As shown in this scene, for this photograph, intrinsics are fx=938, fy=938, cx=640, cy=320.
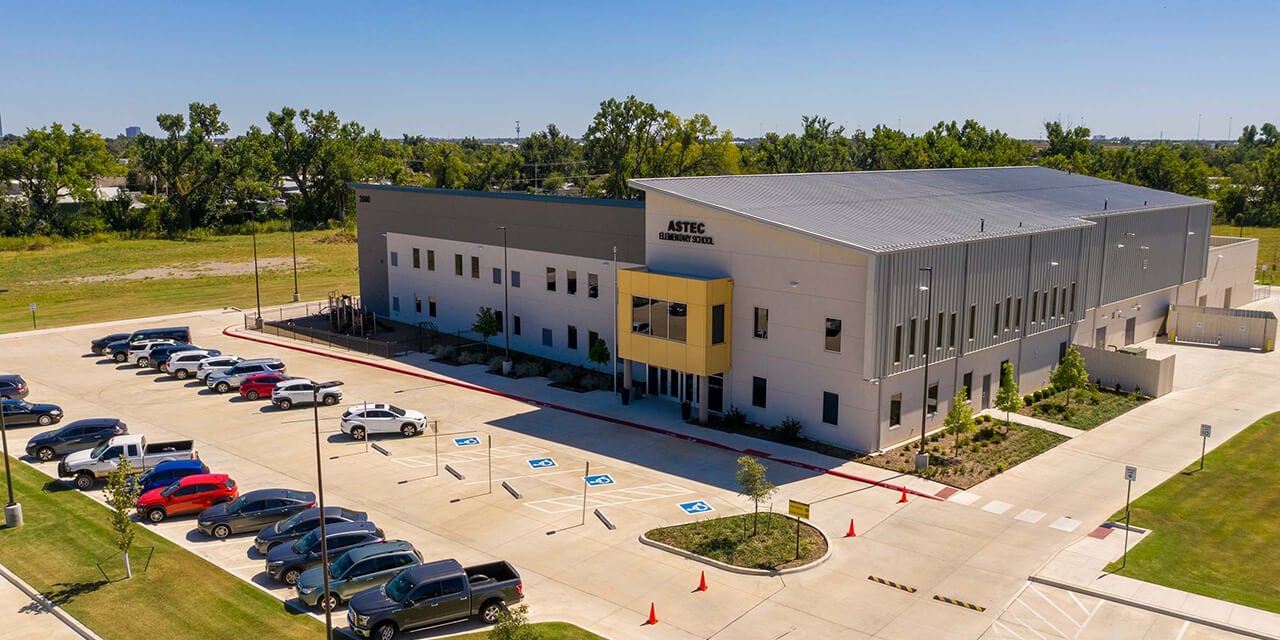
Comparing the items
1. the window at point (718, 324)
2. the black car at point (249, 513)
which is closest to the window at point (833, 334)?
the window at point (718, 324)

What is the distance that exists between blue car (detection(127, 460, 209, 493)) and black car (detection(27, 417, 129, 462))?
21.5ft

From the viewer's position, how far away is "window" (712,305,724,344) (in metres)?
42.6

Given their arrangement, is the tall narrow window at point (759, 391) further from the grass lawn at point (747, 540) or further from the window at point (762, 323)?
the grass lawn at point (747, 540)

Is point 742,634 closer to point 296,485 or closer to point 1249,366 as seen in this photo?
point 296,485

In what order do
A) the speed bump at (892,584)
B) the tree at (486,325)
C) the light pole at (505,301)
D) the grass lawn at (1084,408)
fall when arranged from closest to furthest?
the speed bump at (892,584), the grass lawn at (1084,408), the light pole at (505,301), the tree at (486,325)

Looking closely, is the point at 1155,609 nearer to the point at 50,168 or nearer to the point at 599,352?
the point at 599,352

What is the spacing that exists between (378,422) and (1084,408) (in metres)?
Result: 34.0

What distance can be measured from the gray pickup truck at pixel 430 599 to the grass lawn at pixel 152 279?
57.7m

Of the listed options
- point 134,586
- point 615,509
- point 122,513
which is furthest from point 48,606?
point 615,509

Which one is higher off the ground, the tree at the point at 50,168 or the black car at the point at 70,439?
the tree at the point at 50,168

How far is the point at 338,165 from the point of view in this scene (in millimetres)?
146125

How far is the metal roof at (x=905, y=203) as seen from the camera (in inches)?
1642

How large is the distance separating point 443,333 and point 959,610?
45348 millimetres

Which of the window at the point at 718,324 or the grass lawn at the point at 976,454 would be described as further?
the window at the point at 718,324
